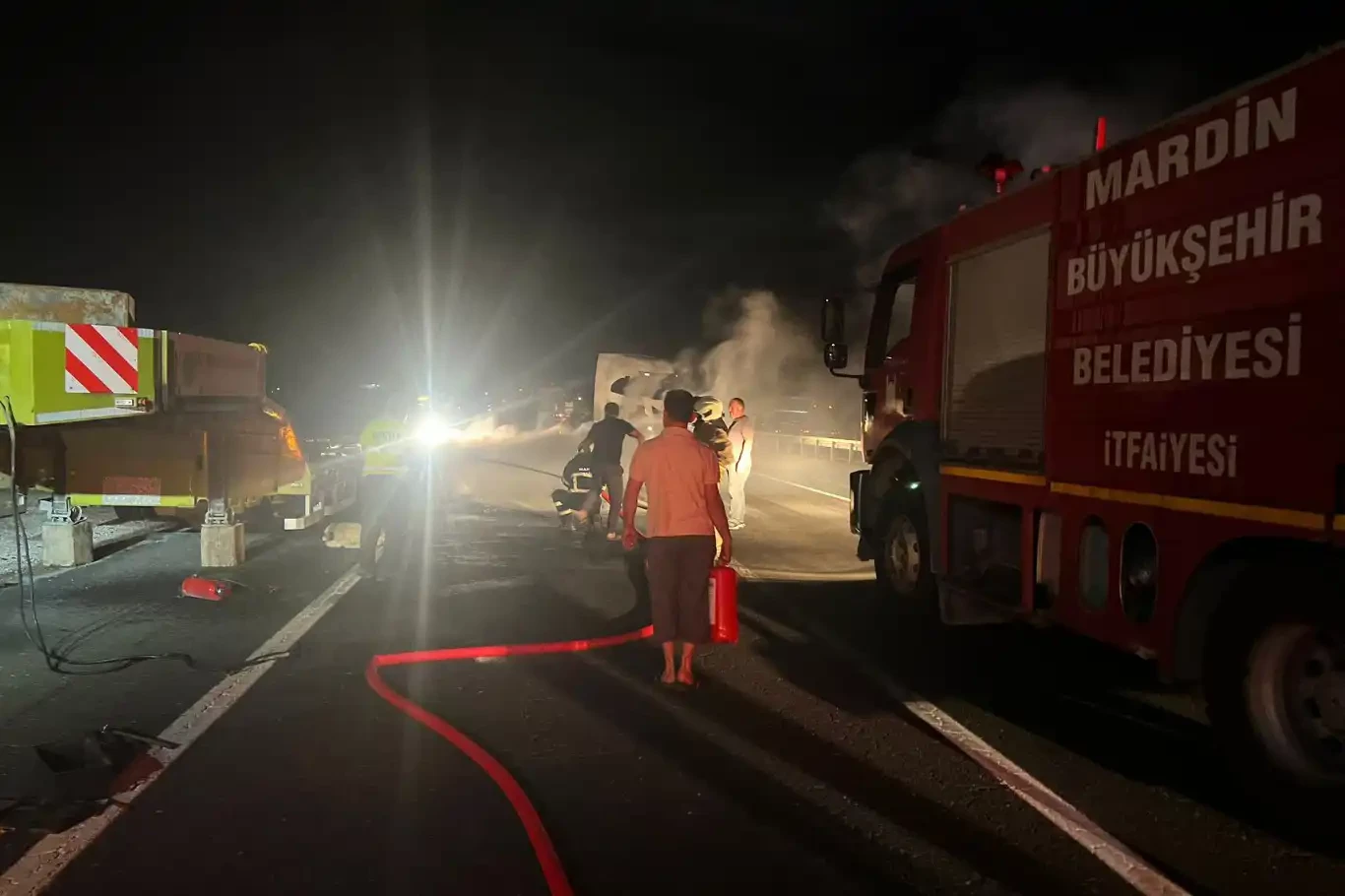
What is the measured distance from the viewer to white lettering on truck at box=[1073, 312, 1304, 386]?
13.4 ft

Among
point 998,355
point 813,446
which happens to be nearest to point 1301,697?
point 998,355

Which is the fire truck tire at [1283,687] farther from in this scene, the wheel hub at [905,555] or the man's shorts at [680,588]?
the wheel hub at [905,555]

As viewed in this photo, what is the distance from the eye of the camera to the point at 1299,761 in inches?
161

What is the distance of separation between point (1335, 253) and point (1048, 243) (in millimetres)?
2068

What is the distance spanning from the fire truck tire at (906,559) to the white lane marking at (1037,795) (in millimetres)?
1284

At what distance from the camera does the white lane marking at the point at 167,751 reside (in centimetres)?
352

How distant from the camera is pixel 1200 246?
15.1 feet

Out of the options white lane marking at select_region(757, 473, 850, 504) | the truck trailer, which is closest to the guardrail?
white lane marking at select_region(757, 473, 850, 504)

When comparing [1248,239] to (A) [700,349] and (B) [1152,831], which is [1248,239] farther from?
(A) [700,349]

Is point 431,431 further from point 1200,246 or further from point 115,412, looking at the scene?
point 1200,246

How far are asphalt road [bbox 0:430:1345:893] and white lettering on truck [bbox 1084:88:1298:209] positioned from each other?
2762mm

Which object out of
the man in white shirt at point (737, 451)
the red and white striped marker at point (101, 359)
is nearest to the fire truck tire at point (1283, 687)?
the man in white shirt at point (737, 451)

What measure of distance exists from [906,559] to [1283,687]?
378 cm

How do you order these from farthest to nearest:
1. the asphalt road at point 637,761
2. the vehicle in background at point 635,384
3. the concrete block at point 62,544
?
the vehicle in background at point 635,384 → the concrete block at point 62,544 → the asphalt road at point 637,761
